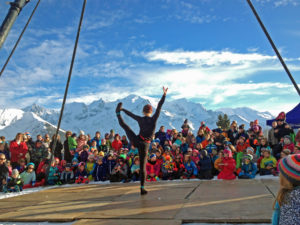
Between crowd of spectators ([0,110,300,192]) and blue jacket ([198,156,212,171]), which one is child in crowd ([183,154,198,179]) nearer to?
crowd of spectators ([0,110,300,192])

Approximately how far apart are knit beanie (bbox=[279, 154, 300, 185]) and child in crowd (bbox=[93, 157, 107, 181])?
7.33 metres

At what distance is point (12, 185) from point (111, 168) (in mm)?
2672

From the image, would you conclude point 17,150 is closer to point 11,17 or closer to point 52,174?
point 52,174

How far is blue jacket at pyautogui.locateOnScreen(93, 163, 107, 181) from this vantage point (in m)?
8.88

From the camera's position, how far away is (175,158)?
8.80m

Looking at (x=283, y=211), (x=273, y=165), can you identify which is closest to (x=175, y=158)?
(x=273, y=165)

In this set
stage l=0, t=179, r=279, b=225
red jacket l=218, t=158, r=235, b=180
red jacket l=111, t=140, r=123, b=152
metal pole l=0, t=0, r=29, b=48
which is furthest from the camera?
red jacket l=111, t=140, r=123, b=152

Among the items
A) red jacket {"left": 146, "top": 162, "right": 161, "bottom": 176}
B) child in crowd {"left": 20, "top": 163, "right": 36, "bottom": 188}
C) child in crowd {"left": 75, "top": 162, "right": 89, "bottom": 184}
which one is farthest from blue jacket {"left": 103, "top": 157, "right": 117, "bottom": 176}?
child in crowd {"left": 20, "top": 163, "right": 36, "bottom": 188}

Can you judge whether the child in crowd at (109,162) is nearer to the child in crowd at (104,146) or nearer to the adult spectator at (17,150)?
the child in crowd at (104,146)

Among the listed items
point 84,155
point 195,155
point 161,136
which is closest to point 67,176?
point 84,155

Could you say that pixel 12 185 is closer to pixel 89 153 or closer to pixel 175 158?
pixel 89 153

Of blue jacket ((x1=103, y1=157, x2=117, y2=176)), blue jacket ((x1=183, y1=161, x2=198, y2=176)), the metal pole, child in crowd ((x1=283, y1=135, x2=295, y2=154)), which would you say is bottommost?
blue jacket ((x1=183, y1=161, x2=198, y2=176))

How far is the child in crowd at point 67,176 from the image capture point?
8.62 meters

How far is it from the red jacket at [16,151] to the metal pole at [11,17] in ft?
20.8
